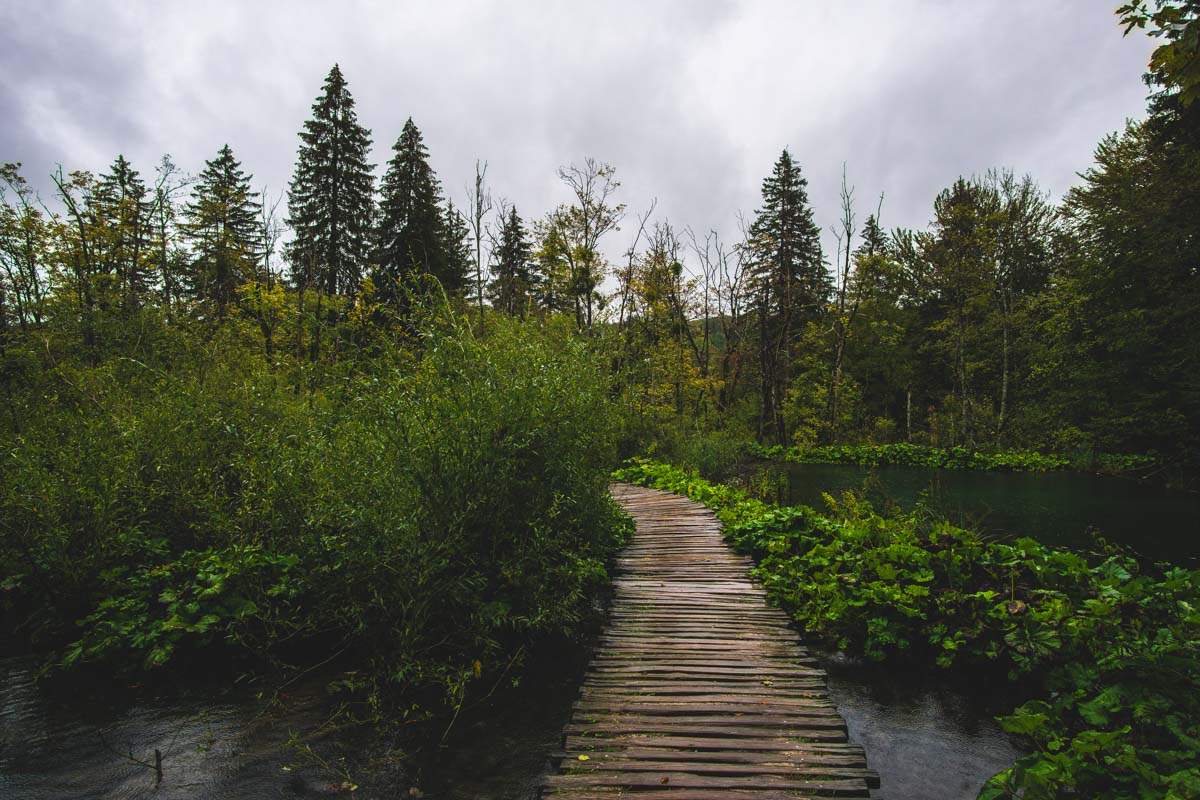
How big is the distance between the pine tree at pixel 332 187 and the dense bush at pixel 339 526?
51.5ft

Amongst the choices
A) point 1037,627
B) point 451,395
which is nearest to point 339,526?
point 451,395

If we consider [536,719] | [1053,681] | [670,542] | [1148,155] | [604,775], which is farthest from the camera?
[1148,155]

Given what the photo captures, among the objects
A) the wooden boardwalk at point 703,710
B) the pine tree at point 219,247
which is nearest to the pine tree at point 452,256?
the pine tree at point 219,247

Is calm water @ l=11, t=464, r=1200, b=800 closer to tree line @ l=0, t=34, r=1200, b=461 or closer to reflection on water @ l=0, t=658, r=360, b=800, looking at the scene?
A: reflection on water @ l=0, t=658, r=360, b=800

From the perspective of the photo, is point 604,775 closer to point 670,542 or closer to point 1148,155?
point 670,542

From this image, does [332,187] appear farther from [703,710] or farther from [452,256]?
[703,710]

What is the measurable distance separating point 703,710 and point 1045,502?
468 inches

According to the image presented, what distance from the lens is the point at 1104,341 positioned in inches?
640

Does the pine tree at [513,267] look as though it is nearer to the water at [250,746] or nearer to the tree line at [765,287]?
the tree line at [765,287]

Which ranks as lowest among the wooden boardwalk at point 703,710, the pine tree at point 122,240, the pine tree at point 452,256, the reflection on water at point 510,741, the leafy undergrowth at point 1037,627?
the reflection on water at point 510,741

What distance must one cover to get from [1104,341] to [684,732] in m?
19.2

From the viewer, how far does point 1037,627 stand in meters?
3.97

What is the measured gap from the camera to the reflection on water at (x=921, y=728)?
327 cm

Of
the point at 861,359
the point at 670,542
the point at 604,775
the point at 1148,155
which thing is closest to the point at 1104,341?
the point at 1148,155
